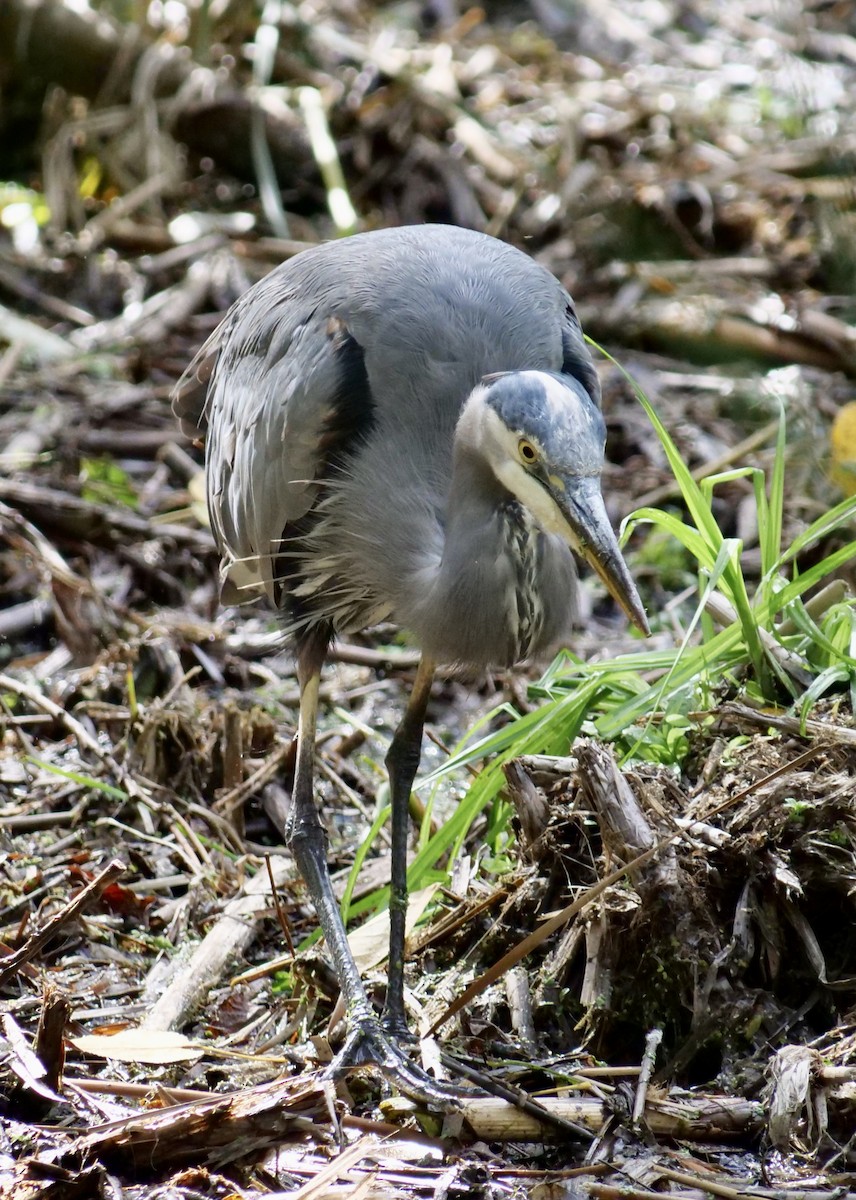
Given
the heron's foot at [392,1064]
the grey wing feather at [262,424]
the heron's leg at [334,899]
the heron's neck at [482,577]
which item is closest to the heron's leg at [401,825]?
the heron's leg at [334,899]

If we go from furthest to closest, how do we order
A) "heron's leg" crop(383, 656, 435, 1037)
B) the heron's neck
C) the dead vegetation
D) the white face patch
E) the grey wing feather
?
the grey wing feather < "heron's leg" crop(383, 656, 435, 1037) < the heron's neck < the white face patch < the dead vegetation

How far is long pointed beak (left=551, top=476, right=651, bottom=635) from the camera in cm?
314

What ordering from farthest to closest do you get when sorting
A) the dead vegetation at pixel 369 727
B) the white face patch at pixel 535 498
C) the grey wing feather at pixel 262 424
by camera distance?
the grey wing feather at pixel 262 424
the white face patch at pixel 535 498
the dead vegetation at pixel 369 727

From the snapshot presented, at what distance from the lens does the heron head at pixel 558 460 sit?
10.4 feet

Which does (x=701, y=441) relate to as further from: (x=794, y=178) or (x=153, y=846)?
(x=153, y=846)

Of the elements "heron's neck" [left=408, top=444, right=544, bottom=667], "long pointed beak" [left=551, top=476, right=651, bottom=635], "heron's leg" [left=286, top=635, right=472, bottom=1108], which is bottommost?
"heron's leg" [left=286, top=635, right=472, bottom=1108]

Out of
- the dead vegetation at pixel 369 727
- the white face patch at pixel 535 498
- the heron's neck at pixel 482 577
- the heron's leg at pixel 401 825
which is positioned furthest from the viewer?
the heron's leg at pixel 401 825

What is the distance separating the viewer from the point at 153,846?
178 inches

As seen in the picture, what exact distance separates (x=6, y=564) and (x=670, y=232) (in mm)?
4295

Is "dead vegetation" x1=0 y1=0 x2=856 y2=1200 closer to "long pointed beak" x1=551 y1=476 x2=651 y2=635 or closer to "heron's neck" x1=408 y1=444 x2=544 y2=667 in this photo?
"heron's neck" x1=408 y1=444 x2=544 y2=667

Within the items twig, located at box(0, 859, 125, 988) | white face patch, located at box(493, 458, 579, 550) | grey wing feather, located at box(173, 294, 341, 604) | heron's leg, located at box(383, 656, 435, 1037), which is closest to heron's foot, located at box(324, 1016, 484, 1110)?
heron's leg, located at box(383, 656, 435, 1037)

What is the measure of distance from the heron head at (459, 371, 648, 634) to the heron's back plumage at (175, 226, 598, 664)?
205 millimetres

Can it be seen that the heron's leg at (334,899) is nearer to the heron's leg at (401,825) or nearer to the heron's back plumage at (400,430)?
the heron's leg at (401,825)

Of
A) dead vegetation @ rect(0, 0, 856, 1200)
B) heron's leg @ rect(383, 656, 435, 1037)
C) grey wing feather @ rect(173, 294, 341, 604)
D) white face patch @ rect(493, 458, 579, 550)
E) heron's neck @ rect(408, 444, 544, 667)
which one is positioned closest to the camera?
dead vegetation @ rect(0, 0, 856, 1200)
